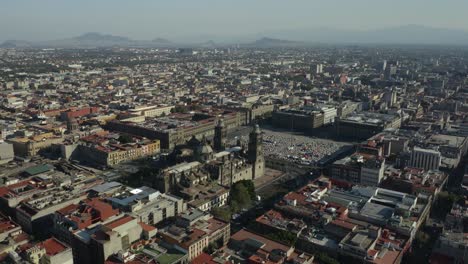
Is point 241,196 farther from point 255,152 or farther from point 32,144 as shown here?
point 32,144

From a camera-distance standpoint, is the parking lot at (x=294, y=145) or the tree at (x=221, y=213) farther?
→ the parking lot at (x=294, y=145)

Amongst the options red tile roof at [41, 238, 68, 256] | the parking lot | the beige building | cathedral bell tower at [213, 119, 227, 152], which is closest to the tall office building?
the parking lot

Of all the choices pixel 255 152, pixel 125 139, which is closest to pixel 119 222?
pixel 255 152

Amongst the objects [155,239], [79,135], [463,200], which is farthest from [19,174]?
[463,200]

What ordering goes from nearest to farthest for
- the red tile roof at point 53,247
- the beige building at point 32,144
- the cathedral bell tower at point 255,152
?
the red tile roof at point 53,247, the cathedral bell tower at point 255,152, the beige building at point 32,144

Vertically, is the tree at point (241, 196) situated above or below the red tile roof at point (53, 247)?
below

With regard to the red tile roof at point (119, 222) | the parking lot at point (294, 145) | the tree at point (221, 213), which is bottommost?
the parking lot at point (294, 145)

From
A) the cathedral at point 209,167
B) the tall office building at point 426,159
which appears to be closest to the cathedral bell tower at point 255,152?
the cathedral at point 209,167

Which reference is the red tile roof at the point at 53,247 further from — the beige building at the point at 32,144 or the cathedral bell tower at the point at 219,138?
the beige building at the point at 32,144

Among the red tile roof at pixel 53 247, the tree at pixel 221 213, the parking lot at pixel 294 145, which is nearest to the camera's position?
the red tile roof at pixel 53 247
